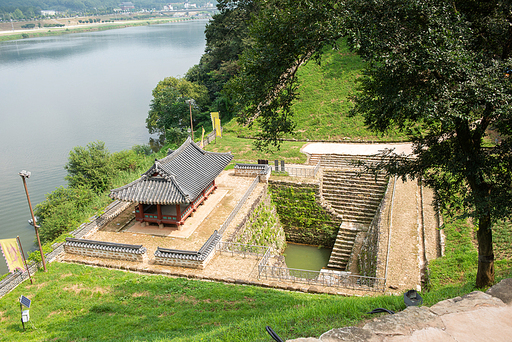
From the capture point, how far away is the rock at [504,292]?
26.0 feet

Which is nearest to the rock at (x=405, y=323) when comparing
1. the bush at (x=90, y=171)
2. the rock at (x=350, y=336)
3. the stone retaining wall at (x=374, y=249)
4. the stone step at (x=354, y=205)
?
the rock at (x=350, y=336)

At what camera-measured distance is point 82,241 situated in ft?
59.9

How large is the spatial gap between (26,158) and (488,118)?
45.5 meters

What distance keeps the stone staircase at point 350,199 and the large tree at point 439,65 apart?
11.5 metres

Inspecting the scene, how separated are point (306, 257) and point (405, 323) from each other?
16585 mm

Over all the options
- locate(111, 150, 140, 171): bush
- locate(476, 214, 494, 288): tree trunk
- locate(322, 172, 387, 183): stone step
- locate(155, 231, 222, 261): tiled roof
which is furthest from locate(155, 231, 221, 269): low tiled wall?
locate(111, 150, 140, 171): bush

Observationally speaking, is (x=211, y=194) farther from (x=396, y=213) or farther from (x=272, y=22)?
(x=272, y=22)

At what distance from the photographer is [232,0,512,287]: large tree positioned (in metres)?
8.92

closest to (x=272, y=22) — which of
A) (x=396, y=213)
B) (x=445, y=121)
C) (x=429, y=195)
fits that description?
(x=445, y=121)

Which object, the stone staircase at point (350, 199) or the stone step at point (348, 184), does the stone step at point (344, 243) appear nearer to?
the stone staircase at point (350, 199)

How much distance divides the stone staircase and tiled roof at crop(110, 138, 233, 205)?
830 centimetres

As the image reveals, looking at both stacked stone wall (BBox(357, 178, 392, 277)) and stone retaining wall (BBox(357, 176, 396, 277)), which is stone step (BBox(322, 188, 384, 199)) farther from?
stacked stone wall (BBox(357, 178, 392, 277))

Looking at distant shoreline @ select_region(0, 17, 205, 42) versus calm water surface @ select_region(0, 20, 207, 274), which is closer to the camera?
calm water surface @ select_region(0, 20, 207, 274)

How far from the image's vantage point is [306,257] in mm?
23828
